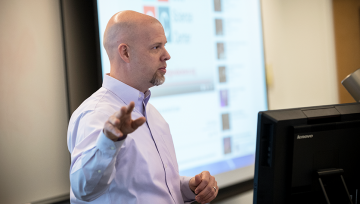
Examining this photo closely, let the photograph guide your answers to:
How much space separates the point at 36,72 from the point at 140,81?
668 mm

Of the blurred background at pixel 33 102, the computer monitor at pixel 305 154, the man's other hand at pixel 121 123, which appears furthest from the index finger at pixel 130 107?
the blurred background at pixel 33 102

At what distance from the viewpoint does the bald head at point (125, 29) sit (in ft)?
4.13

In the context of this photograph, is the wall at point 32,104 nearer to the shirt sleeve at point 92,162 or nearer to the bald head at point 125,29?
the bald head at point 125,29

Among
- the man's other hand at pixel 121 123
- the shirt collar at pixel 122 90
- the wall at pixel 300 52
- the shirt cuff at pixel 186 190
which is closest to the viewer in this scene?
the man's other hand at pixel 121 123

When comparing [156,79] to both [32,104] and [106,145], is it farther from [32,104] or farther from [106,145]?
[32,104]

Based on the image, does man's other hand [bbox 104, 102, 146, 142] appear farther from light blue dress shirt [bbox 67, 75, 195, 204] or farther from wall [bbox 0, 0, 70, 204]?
wall [bbox 0, 0, 70, 204]

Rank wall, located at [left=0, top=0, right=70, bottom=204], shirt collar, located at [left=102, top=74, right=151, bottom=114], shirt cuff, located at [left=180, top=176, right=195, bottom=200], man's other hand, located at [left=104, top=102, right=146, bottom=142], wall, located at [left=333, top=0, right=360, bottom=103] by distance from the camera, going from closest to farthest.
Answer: man's other hand, located at [left=104, top=102, right=146, bottom=142] → shirt collar, located at [left=102, top=74, right=151, bottom=114] → shirt cuff, located at [left=180, top=176, right=195, bottom=200] → wall, located at [left=0, top=0, right=70, bottom=204] → wall, located at [left=333, top=0, right=360, bottom=103]

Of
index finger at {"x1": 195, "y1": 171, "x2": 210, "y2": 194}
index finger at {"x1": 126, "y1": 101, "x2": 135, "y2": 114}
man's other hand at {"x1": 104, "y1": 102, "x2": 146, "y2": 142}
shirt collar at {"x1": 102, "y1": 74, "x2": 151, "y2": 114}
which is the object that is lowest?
index finger at {"x1": 195, "y1": 171, "x2": 210, "y2": 194}

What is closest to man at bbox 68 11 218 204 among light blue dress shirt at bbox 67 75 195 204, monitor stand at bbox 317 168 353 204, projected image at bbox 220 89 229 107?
light blue dress shirt at bbox 67 75 195 204

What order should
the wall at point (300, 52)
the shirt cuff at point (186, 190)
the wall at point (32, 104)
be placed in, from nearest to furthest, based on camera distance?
the shirt cuff at point (186, 190)
the wall at point (32, 104)
the wall at point (300, 52)

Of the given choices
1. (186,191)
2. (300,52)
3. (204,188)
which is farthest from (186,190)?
(300,52)

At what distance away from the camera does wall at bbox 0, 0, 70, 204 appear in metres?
1.50

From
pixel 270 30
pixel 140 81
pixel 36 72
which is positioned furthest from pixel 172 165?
pixel 270 30

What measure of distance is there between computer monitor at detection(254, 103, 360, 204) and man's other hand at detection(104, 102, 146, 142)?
45 centimetres
